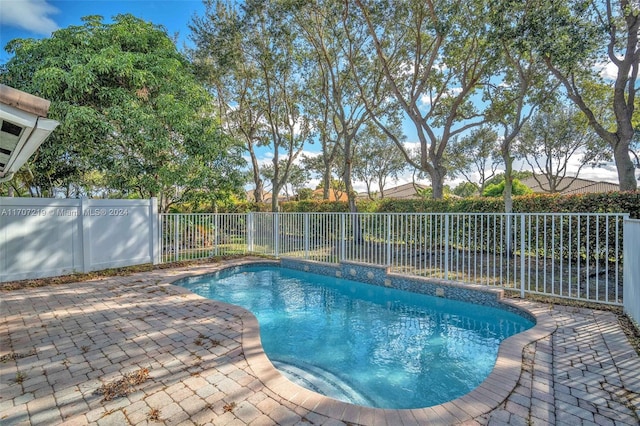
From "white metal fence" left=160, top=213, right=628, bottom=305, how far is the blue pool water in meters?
1.09

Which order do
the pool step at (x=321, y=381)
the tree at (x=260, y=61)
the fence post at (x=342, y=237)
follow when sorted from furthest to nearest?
the tree at (x=260, y=61), the fence post at (x=342, y=237), the pool step at (x=321, y=381)

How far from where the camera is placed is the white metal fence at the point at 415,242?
6.96m

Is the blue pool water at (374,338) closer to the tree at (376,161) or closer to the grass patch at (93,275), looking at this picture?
the grass patch at (93,275)

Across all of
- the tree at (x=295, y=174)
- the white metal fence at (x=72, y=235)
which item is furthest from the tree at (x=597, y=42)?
the tree at (x=295, y=174)

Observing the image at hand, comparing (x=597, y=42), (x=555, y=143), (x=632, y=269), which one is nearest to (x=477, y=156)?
(x=555, y=143)

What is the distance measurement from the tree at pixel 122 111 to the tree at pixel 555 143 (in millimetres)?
19487

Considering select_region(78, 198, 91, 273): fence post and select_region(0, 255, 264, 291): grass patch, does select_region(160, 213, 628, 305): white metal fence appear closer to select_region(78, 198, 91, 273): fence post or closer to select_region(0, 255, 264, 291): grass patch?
select_region(0, 255, 264, 291): grass patch

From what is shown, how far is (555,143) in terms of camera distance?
20.0 metres

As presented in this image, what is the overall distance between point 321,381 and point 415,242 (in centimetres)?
448

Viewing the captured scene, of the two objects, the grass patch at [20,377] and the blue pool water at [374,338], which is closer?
the grass patch at [20,377]

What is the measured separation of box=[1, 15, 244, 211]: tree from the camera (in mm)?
8844

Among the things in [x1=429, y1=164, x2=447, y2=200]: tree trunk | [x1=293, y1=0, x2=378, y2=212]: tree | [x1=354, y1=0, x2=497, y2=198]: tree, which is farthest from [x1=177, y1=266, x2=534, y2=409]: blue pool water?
[x1=293, y1=0, x2=378, y2=212]: tree

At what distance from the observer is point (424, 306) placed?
6.45m

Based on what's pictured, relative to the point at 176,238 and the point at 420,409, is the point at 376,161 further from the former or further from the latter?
the point at 420,409
